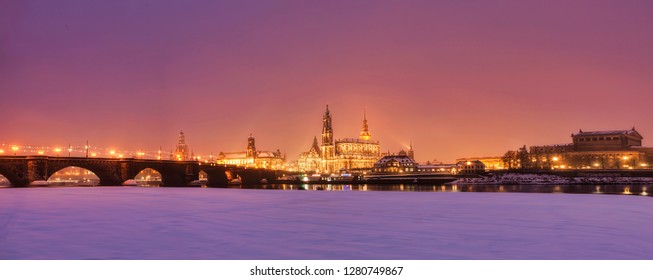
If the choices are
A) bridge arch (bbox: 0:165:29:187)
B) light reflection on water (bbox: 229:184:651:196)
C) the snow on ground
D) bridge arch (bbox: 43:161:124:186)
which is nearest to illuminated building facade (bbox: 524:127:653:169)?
light reflection on water (bbox: 229:184:651:196)

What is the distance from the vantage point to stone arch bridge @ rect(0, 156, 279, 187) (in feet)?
241

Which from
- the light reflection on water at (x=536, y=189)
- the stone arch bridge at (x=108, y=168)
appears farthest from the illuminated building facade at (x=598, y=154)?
the stone arch bridge at (x=108, y=168)

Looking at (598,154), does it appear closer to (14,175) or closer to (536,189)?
(536,189)

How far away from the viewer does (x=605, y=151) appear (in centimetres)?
17988

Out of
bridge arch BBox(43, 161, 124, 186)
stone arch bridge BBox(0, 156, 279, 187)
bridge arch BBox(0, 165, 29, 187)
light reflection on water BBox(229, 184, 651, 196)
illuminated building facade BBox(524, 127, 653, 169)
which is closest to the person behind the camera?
light reflection on water BBox(229, 184, 651, 196)

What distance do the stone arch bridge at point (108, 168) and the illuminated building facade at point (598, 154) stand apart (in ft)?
420

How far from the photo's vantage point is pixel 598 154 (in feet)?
584

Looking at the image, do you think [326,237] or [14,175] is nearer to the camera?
[326,237]

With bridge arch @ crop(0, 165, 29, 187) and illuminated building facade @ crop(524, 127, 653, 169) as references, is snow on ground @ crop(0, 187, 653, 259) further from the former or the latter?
illuminated building facade @ crop(524, 127, 653, 169)

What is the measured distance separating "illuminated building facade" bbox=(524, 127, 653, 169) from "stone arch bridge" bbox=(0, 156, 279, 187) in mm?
127953

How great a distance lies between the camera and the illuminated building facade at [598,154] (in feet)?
564

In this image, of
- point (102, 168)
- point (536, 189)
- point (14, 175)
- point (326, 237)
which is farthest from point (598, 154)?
point (326, 237)

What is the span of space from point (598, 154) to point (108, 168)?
173 m
